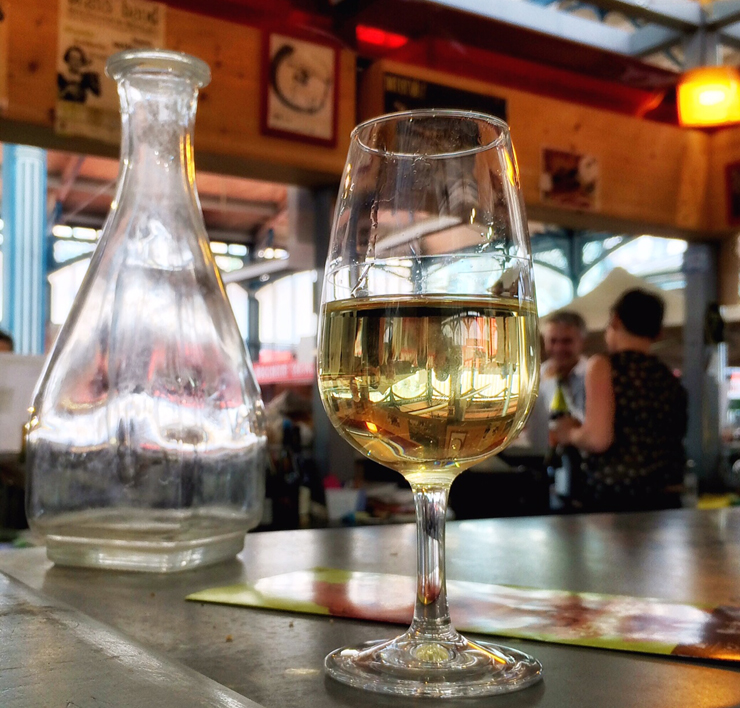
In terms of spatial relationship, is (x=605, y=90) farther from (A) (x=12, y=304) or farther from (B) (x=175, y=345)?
(A) (x=12, y=304)

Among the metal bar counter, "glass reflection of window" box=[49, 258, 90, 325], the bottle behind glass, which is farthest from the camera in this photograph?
"glass reflection of window" box=[49, 258, 90, 325]

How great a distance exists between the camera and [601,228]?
3641mm

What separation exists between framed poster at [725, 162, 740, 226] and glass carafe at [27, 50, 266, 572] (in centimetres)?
339

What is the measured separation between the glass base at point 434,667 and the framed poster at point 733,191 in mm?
3614

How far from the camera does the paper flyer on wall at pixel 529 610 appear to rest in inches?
17.3

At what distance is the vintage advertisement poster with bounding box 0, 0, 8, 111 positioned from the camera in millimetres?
2158

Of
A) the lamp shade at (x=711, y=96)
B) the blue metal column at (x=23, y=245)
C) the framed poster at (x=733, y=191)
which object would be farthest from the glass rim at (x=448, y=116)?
the blue metal column at (x=23, y=245)

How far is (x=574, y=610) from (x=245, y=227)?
9431 millimetres

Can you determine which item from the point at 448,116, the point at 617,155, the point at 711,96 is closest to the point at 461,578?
the point at 448,116

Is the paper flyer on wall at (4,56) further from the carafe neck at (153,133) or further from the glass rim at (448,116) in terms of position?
the glass rim at (448,116)

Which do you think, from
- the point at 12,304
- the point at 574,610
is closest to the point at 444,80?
the point at 574,610

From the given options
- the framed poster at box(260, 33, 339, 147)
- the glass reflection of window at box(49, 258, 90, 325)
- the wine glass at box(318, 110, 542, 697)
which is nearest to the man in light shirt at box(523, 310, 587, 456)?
the framed poster at box(260, 33, 339, 147)

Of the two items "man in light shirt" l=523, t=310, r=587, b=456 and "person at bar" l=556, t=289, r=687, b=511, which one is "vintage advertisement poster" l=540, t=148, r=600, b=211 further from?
"person at bar" l=556, t=289, r=687, b=511

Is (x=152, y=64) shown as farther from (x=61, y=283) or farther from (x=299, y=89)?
(x=61, y=283)
